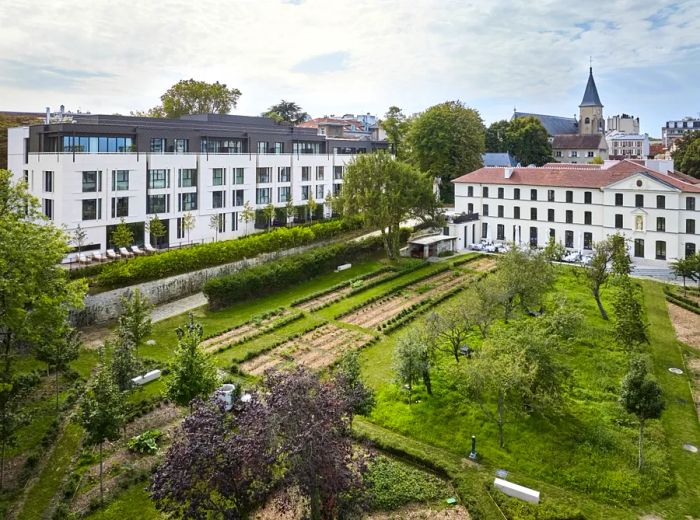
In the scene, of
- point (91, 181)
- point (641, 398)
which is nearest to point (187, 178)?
point (91, 181)

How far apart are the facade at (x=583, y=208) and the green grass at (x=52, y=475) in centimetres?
4193

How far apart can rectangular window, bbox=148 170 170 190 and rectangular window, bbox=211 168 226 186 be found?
5.15m

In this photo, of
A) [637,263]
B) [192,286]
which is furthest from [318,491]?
[637,263]

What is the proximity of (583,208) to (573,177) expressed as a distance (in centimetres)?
338

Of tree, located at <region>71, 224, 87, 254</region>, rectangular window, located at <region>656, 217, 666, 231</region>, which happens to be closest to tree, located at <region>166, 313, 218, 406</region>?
tree, located at <region>71, 224, 87, 254</region>

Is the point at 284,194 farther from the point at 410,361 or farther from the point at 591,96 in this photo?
the point at 591,96

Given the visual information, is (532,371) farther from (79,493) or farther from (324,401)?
(79,493)

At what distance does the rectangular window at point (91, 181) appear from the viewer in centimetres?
4228

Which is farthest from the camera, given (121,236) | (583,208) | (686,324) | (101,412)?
(583,208)

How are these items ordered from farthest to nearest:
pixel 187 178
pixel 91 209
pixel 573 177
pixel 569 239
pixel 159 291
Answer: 1. pixel 569 239
2. pixel 573 177
3. pixel 187 178
4. pixel 91 209
5. pixel 159 291

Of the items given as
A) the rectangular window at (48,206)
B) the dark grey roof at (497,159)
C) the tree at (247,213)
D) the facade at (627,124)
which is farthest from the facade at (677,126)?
the rectangular window at (48,206)

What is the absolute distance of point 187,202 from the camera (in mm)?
50562

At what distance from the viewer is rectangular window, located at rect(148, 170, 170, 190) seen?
47.1 metres

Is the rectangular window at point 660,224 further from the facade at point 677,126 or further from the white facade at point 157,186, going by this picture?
the facade at point 677,126
